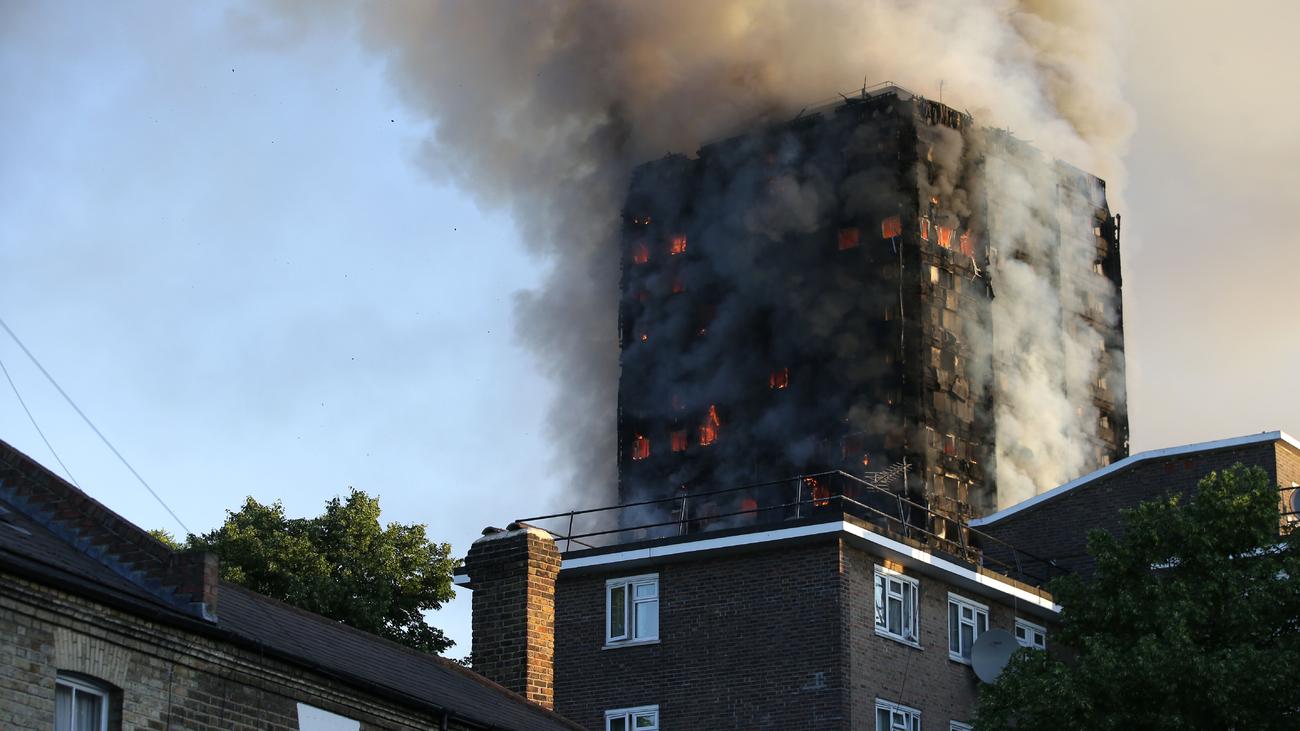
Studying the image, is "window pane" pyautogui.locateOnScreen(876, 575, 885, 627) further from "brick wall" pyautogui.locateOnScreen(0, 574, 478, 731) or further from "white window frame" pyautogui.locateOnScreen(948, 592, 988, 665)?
"brick wall" pyautogui.locateOnScreen(0, 574, 478, 731)

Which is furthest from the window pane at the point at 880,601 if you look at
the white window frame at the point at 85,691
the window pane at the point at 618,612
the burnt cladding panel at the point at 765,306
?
the burnt cladding panel at the point at 765,306

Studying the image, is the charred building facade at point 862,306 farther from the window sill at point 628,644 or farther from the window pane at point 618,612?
the window sill at point 628,644

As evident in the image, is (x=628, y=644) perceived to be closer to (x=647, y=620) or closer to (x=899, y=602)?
(x=647, y=620)

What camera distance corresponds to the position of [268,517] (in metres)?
55.4

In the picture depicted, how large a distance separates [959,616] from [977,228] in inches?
2200

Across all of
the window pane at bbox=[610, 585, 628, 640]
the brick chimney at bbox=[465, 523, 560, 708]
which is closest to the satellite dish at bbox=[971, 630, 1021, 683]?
the window pane at bbox=[610, 585, 628, 640]

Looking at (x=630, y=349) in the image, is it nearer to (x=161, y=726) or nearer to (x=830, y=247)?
(x=830, y=247)

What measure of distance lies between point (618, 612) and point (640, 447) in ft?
192

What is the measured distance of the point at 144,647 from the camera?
20906 millimetres

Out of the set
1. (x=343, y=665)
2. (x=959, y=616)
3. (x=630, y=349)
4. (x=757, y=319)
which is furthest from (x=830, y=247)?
(x=343, y=665)

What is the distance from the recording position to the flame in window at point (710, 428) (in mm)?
99312

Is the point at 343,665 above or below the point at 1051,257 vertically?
below

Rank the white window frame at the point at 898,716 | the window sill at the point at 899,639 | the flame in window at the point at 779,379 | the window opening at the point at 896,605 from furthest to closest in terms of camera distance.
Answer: the flame in window at the point at 779,379 < the window opening at the point at 896,605 < the window sill at the point at 899,639 < the white window frame at the point at 898,716

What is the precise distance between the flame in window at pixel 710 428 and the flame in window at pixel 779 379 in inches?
140
